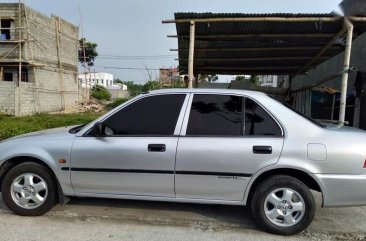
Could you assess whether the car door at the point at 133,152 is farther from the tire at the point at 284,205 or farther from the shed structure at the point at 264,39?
the shed structure at the point at 264,39

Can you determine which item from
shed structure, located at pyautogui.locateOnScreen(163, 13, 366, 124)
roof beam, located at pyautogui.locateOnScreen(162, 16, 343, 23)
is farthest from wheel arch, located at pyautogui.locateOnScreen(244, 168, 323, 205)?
roof beam, located at pyautogui.locateOnScreen(162, 16, 343, 23)

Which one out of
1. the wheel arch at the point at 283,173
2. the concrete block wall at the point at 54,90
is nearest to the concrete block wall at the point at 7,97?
the concrete block wall at the point at 54,90

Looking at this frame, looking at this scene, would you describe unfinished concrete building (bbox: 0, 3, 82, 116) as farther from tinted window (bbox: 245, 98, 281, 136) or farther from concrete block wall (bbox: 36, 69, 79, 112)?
tinted window (bbox: 245, 98, 281, 136)

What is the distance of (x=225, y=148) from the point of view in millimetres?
4363

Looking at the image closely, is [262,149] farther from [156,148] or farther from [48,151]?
[48,151]

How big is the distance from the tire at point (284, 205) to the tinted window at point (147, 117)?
1350 mm

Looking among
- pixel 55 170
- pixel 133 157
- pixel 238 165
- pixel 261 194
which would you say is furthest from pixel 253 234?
pixel 55 170

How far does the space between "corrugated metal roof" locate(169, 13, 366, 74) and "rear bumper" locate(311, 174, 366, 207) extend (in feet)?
12.5

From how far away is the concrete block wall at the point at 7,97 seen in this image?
21000mm

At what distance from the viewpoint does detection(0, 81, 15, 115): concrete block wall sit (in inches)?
827

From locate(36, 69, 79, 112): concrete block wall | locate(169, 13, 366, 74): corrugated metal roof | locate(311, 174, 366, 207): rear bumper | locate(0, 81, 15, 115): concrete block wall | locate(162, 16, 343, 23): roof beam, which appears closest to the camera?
locate(311, 174, 366, 207): rear bumper

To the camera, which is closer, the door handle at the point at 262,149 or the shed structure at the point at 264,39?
the door handle at the point at 262,149

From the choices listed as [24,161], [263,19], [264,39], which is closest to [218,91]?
[24,161]

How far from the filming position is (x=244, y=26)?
766cm
